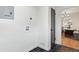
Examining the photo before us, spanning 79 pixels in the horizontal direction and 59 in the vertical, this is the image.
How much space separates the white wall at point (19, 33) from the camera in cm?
148

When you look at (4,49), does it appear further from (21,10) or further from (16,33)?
(21,10)

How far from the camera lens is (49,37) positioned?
8.33 feet

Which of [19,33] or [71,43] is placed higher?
[19,33]

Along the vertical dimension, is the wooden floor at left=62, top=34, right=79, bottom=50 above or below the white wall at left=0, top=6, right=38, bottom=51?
below

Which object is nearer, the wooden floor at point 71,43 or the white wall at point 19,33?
the white wall at point 19,33

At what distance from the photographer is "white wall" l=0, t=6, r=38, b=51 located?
1.48m

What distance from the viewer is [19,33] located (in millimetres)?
1876

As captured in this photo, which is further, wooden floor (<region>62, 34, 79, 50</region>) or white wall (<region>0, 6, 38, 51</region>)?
wooden floor (<region>62, 34, 79, 50</region>)

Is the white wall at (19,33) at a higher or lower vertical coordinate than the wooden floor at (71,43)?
higher

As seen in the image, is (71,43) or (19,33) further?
(71,43)
